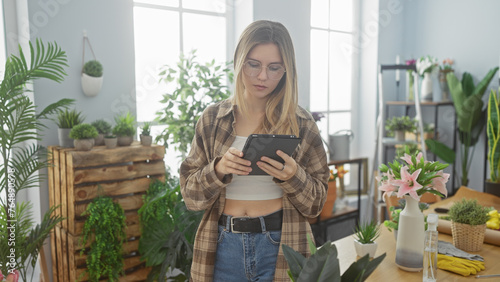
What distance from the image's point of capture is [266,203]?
1550 millimetres

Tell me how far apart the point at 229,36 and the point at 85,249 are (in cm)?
210

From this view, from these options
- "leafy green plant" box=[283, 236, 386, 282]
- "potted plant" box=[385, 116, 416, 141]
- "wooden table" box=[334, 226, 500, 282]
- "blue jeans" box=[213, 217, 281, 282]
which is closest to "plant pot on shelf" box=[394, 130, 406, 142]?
"potted plant" box=[385, 116, 416, 141]

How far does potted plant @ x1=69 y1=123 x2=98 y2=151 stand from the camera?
2.48 meters

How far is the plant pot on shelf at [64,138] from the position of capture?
2.58 metres

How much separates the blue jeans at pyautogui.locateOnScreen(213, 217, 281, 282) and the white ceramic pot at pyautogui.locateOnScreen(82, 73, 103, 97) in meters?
1.63

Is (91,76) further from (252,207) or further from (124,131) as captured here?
(252,207)

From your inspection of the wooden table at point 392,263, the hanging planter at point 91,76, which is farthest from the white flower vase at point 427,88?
the hanging planter at point 91,76

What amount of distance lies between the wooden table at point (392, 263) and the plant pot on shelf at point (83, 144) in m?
1.50

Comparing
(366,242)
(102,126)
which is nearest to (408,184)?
(366,242)

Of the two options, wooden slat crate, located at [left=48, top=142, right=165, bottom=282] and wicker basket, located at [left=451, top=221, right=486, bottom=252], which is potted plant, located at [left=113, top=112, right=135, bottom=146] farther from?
wicker basket, located at [left=451, top=221, right=486, bottom=252]

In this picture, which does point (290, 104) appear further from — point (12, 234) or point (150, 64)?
point (150, 64)

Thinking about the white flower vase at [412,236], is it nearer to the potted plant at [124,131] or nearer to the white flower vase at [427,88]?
the potted plant at [124,131]

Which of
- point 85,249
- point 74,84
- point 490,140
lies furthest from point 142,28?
point 490,140

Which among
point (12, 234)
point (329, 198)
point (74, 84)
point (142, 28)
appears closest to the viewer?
point (12, 234)
